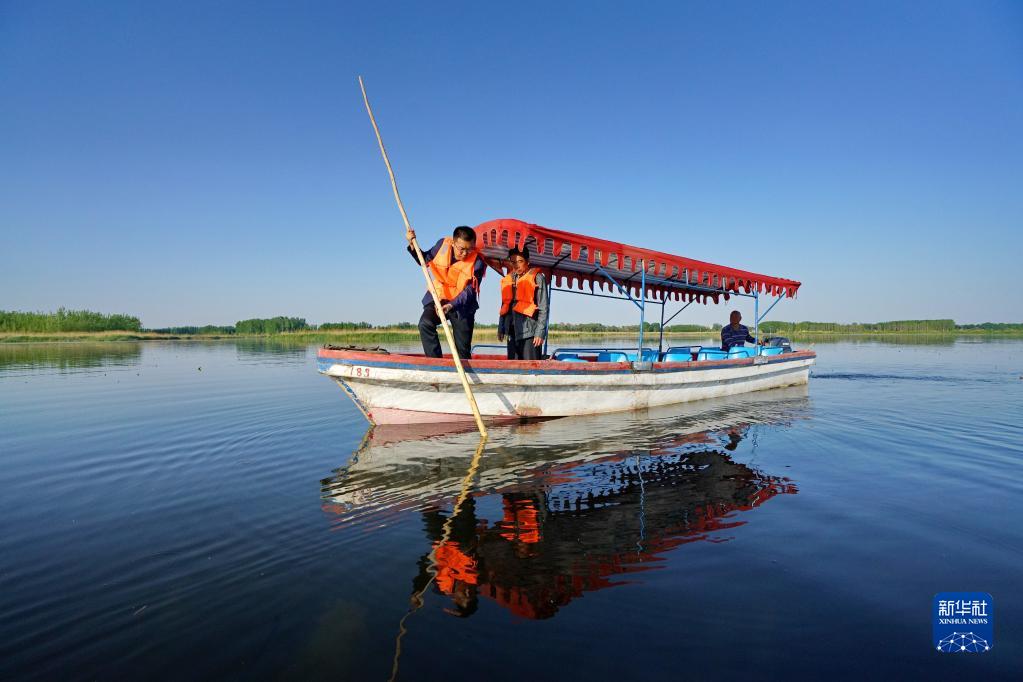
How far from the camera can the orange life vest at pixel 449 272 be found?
24.3 feet

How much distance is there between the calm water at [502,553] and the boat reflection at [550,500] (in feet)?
0.09

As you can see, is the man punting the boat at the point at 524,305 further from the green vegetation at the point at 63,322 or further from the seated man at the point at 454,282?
the green vegetation at the point at 63,322

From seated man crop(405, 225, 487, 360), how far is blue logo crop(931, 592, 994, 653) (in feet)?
19.6

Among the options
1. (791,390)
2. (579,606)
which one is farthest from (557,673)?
(791,390)

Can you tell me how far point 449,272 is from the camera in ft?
24.4

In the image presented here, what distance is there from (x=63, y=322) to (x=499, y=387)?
179ft

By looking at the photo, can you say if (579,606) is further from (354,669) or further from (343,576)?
(343,576)

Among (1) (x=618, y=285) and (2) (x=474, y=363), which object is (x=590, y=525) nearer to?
(2) (x=474, y=363)

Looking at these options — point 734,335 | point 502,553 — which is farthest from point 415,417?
point 734,335

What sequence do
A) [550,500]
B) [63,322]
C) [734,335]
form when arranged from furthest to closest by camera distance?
[63,322] < [734,335] < [550,500]

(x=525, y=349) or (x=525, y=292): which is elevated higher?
(x=525, y=292)

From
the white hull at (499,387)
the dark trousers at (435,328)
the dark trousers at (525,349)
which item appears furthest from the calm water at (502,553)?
the dark trousers at (525,349)

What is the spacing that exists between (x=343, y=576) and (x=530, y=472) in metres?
2.70

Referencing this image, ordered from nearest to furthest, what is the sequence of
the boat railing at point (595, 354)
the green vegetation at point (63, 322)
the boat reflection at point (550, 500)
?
1. the boat reflection at point (550, 500)
2. the boat railing at point (595, 354)
3. the green vegetation at point (63, 322)
